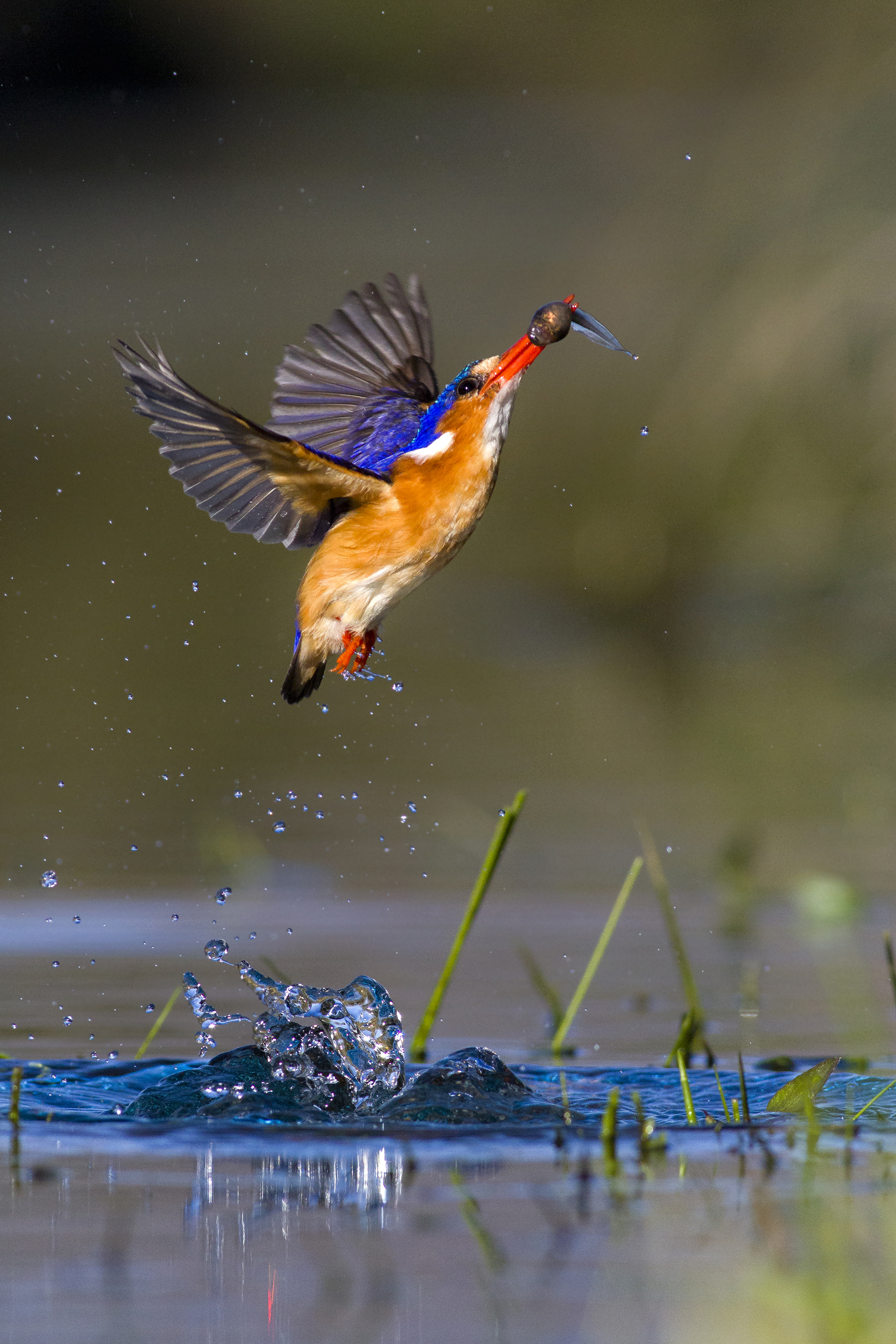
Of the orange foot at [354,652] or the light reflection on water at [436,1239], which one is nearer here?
the light reflection on water at [436,1239]

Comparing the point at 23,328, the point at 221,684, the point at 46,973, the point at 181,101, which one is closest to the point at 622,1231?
the point at 46,973

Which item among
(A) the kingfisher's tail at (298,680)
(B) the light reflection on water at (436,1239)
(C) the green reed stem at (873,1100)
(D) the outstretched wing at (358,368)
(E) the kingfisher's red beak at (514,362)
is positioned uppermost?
(D) the outstretched wing at (358,368)

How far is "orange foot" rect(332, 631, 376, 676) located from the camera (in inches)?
141

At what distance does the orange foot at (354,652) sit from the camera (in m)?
3.58

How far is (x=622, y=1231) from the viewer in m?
2.27

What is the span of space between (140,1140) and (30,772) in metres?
3.78

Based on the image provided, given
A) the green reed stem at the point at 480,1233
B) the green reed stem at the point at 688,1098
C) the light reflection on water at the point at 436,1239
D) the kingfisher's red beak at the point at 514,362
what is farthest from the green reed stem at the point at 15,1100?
the kingfisher's red beak at the point at 514,362

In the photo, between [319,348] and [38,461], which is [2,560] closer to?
[38,461]

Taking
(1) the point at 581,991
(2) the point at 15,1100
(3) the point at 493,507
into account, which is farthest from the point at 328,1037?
(3) the point at 493,507

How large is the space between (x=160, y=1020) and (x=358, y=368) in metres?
1.45

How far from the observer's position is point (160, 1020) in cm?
362

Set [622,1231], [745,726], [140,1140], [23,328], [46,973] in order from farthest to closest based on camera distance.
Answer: [23,328], [745,726], [46,973], [140,1140], [622,1231]

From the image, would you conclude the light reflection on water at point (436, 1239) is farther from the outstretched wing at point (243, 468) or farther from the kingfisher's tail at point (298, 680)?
the outstretched wing at point (243, 468)

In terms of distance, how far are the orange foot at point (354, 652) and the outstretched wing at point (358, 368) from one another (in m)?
0.69
